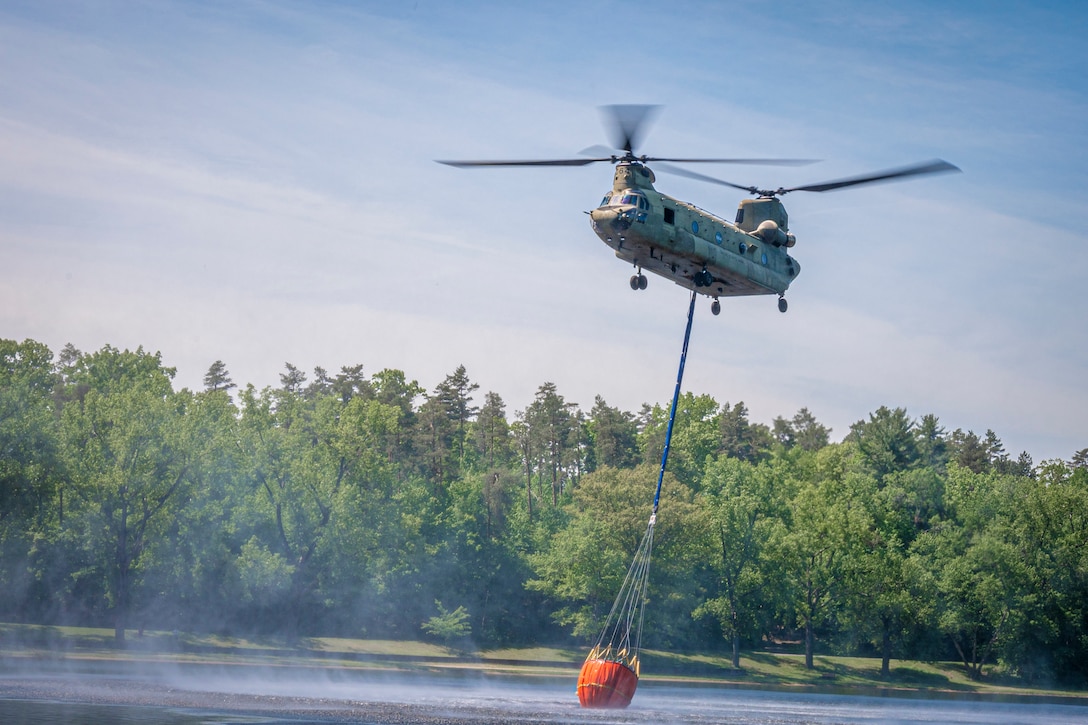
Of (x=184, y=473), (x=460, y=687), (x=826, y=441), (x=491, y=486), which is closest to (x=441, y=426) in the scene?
(x=491, y=486)

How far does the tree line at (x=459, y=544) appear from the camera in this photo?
95438mm

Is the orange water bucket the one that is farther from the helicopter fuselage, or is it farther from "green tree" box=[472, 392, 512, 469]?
"green tree" box=[472, 392, 512, 469]

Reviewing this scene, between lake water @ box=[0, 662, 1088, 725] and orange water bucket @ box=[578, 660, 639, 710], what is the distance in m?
6.74

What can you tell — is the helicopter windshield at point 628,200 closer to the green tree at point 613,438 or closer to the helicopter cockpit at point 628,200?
the helicopter cockpit at point 628,200

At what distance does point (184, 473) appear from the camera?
97.5 metres

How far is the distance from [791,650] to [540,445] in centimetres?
4325

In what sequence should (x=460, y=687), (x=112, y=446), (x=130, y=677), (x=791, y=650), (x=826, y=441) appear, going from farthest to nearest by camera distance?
(x=826, y=441) → (x=791, y=650) → (x=112, y=446) → (x=460, y=687) → (x=130, y=677)

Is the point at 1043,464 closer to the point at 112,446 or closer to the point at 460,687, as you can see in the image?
the point at 460,687

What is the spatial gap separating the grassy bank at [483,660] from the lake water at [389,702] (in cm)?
607

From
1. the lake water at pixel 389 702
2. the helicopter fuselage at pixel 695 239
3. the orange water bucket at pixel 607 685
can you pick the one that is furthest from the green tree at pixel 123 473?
the helicopter fuselage at pixel 695 239

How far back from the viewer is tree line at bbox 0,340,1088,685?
95.4 m

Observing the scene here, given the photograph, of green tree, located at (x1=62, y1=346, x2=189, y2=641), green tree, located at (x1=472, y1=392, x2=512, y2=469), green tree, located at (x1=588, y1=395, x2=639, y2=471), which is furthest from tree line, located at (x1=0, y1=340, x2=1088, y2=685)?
green tree, located at (x1=472, y1=392, x2=512, y2=469)

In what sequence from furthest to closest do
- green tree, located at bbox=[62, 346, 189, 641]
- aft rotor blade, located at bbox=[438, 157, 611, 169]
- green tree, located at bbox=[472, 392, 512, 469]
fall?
green tree, located at bbox=[472, 392, 512, 469], green tree, located at bbox=[62, 346, 189, 641], aft rotor blade, located at bbox=[438, 157, 611, 169]

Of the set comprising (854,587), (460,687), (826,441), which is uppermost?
(826,441)
